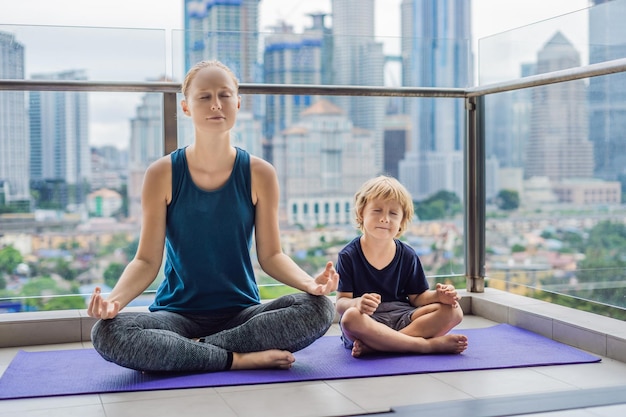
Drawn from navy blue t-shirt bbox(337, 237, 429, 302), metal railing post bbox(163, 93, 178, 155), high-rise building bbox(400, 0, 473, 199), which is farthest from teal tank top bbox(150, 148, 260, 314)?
high-rise building bbox(400, 0, 473, 199)

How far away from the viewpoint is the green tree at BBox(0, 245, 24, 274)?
3.17m

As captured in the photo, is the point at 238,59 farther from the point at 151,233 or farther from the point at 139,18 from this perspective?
the point at 139,18

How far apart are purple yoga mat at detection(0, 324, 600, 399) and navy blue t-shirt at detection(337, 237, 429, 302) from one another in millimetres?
232

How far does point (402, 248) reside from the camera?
3057mm

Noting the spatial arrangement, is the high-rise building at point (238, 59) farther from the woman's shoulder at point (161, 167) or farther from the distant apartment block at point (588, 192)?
the distant apartment block at point (588, 192)

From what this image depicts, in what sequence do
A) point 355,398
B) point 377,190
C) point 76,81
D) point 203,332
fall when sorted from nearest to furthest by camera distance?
point 355,398 < point 203,332 < point 377,190 < point 76,81

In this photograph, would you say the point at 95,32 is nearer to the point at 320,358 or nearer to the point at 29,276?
the point at 29,276

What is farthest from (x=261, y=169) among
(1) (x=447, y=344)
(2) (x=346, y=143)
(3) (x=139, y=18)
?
(3) (x=139, y=18)

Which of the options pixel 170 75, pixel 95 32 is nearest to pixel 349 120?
pixel 170 75

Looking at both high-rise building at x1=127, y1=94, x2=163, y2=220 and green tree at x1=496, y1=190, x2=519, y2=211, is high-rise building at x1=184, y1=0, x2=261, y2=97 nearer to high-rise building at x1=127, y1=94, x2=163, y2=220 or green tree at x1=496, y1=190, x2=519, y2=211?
high-rise building at x1=127, y1=94, x2=163, y2=220

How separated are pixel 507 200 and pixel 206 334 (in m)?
1.76

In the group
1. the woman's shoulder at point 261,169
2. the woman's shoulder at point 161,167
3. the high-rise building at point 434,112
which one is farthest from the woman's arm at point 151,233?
the high-rise building at point 434,112

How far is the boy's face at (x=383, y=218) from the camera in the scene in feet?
9.67

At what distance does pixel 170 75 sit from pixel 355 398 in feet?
5.18
